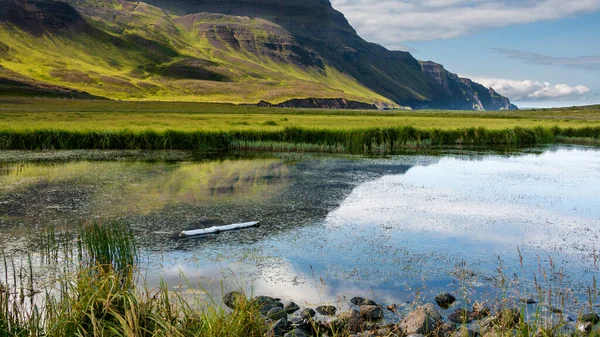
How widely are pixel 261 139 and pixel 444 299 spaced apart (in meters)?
33.9

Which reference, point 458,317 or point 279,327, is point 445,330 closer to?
point 458,317

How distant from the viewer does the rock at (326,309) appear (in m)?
8.75

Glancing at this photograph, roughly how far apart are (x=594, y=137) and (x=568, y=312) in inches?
2073

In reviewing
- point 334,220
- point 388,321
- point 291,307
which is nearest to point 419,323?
point 388,321

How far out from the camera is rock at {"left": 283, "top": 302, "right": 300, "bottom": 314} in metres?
8.92

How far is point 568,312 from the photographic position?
908cm

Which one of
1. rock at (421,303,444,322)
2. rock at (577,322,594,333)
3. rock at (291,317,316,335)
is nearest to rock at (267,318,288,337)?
rock at (291,317,316,335)

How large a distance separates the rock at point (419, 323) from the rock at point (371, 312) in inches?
21.9

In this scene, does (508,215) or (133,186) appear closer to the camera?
(508,215)

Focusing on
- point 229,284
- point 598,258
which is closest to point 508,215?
point 598,258

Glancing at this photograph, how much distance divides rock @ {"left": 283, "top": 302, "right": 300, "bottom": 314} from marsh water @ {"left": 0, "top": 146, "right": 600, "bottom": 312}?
1.38 ft

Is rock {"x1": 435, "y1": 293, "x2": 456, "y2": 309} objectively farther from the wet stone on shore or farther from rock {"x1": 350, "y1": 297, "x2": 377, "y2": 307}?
rock {"x1": 350, "y1": 297, "x2": 377, "y2": 307}

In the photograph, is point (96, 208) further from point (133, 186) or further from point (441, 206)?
point (441, 206)

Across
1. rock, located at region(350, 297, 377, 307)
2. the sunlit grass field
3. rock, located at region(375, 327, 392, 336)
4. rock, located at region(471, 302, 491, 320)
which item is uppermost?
the sunlit grass field
